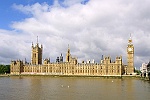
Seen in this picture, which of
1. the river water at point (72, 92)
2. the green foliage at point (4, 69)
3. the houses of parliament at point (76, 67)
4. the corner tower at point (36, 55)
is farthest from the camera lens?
the corner tower at point (36, 55)

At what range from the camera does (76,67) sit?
6378 inches

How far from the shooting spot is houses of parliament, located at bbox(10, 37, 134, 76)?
154 m

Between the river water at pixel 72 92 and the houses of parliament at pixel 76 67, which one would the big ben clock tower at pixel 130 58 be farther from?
the river water at pixel 72 92

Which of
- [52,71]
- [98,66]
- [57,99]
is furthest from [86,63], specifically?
[57,99]

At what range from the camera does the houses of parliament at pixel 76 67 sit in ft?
504

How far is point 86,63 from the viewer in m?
162

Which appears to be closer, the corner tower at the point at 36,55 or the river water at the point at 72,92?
the river water at the point at 72,92

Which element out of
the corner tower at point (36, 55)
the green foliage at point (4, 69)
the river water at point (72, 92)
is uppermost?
the corner tower at point (36, 55)

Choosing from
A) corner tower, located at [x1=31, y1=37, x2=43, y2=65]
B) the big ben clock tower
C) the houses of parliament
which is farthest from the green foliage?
the big ben clock tower

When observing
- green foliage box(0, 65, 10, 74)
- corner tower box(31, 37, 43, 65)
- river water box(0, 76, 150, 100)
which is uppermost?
corner tower box(31, 37, 43, 65)

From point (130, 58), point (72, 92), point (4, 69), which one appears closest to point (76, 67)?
point (130, 58)

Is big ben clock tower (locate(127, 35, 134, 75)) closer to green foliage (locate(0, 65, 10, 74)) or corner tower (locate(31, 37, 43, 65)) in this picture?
corner tower (locate(31, 37, 43, 65))

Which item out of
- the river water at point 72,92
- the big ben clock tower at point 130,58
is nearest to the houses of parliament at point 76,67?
the big ben clock tower at point 130,58

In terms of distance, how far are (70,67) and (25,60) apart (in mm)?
37281
